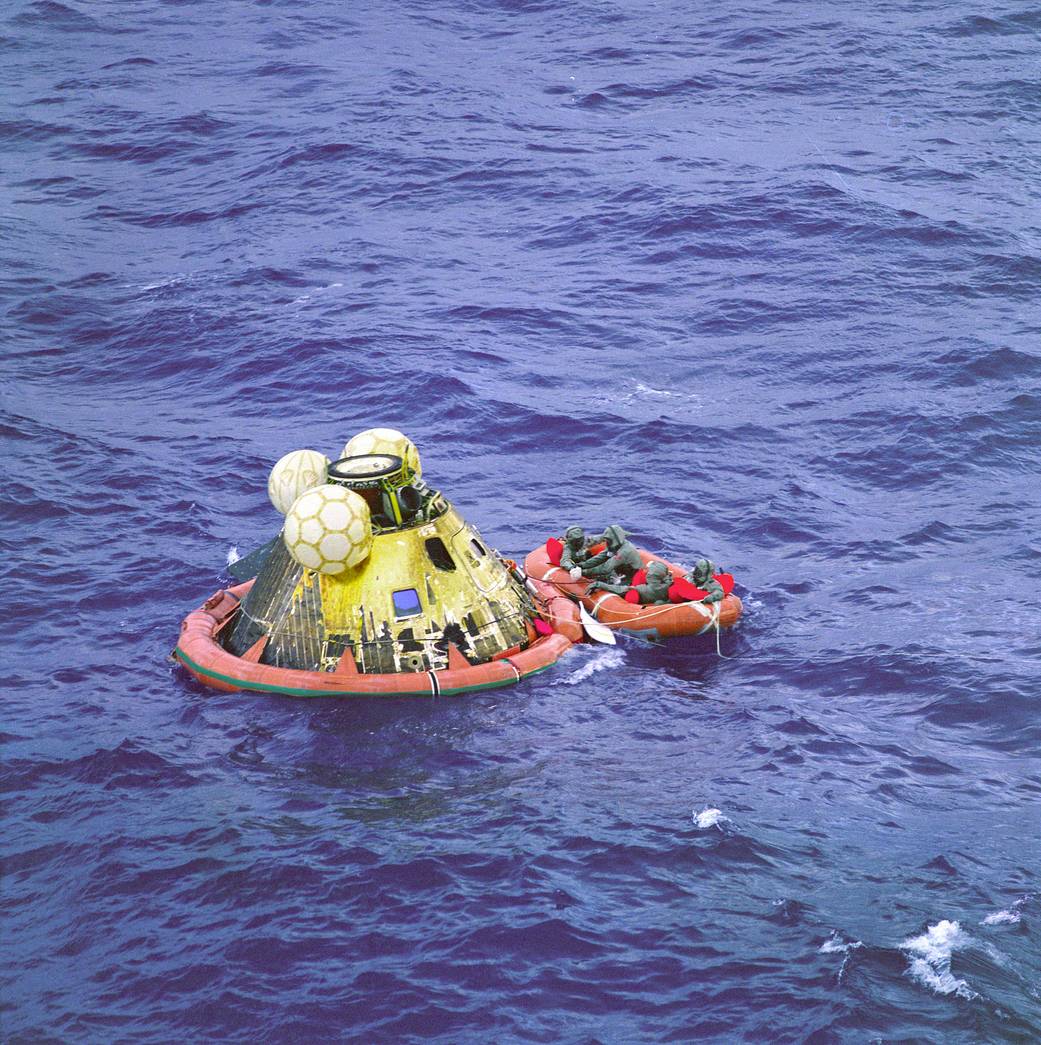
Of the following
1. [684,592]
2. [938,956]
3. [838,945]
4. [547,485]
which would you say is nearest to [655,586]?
[684,592]

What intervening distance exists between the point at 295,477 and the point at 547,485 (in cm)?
969

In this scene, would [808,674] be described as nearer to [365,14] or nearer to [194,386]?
[194,386]

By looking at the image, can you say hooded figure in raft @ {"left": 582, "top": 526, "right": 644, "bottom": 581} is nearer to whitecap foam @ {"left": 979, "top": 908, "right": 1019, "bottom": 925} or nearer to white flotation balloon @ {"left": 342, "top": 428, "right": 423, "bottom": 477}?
white flotation balloon @ {"left": 342, "top": 428, "right": 423, "bottom": 477}

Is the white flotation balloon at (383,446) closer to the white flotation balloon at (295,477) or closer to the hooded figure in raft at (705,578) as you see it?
the white flotation balloon at (295,477)

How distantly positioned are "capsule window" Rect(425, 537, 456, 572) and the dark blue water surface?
2476 mm

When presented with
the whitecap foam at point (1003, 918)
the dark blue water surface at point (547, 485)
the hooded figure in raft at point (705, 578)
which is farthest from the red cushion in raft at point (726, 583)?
the whitecap foam at point (1003, 918)

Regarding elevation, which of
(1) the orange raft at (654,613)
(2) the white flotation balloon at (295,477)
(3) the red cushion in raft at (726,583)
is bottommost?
(1) the orange raft at (654,613)

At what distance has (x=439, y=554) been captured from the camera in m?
25.0

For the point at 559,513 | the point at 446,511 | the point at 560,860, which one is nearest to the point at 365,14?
the point at 559,513

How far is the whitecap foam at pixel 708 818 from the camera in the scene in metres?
20.7

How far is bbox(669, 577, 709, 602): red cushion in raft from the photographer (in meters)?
27.2

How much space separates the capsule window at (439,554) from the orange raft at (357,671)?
1.50m

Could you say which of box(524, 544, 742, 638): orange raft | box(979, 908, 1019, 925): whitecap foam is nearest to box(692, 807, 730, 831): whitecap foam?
box(979, 908, 1019, 925): whitecap foam

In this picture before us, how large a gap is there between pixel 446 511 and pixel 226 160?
3617 centimetres
